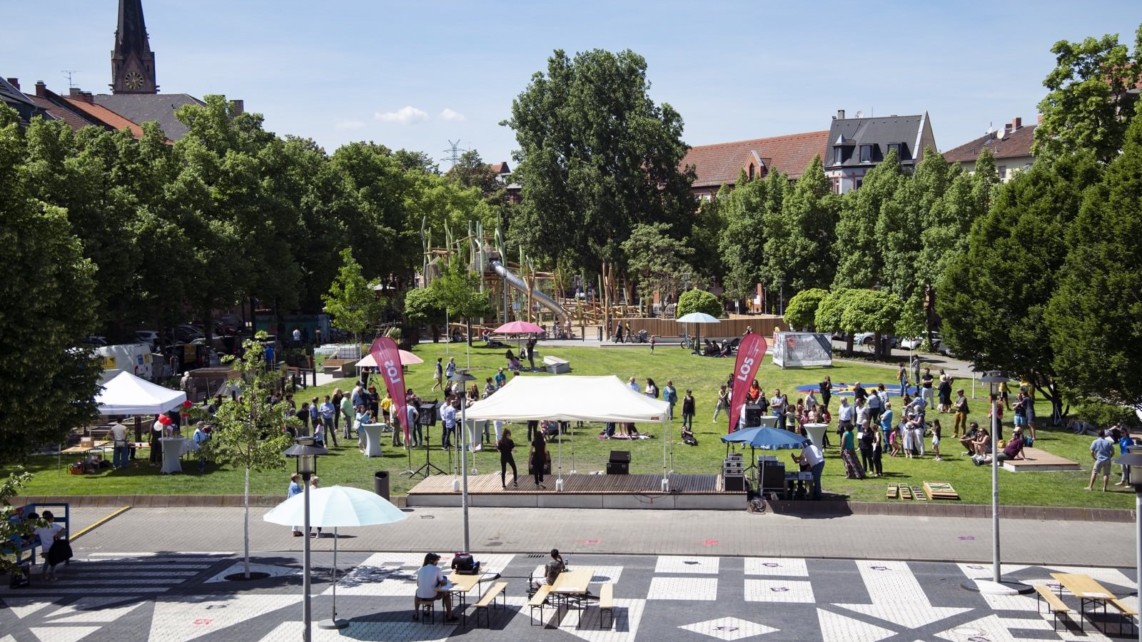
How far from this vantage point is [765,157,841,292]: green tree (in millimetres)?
77250

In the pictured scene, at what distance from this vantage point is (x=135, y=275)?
49906 millimetres

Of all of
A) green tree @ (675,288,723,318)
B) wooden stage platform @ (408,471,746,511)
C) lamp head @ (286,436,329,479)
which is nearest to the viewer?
lamp head @ (286,436,329,479)

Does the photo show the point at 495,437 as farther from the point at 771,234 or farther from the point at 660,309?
the point at 771,234

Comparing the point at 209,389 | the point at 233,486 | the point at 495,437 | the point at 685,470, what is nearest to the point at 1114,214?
the point at 685,470

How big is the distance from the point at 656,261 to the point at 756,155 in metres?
50.4

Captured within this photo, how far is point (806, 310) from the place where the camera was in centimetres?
6259

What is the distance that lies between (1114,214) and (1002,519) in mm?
10601

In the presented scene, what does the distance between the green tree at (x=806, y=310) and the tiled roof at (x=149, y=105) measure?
205 ft

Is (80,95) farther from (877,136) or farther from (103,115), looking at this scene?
(877,136)

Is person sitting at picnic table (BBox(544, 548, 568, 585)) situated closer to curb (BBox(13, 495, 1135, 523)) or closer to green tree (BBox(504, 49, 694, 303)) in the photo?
curb (BBox(13, 495, 1135, 523))

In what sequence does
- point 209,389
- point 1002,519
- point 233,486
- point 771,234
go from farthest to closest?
point 771,234
point 209,389
point 233,486
point 1002,519

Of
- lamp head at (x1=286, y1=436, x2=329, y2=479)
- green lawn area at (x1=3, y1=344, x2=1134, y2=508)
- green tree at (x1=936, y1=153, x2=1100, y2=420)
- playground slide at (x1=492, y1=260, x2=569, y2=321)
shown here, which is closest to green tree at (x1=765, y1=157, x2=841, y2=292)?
playground slide at (x1=492, y1=260, x2=569, y2=321)

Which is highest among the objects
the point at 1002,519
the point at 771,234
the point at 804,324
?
the point at 771,234

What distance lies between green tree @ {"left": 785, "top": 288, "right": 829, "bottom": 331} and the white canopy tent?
36.0m
